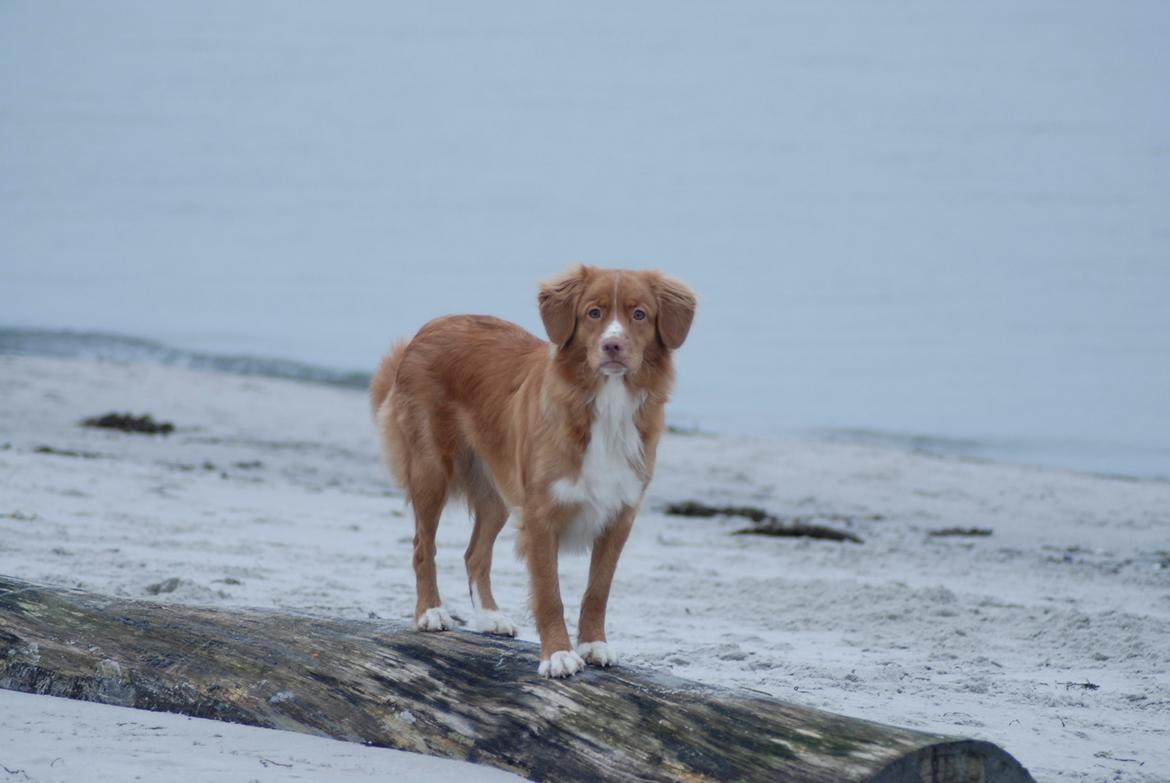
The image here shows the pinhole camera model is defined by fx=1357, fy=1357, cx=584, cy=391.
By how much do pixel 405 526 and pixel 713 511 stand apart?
3.01 m

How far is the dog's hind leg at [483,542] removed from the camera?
561 centimetres

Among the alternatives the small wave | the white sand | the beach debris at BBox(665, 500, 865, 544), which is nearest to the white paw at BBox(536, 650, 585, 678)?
the white sand

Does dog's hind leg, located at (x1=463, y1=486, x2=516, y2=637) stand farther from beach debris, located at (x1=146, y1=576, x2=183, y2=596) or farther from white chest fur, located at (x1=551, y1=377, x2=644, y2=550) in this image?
beach debris, located at (x1=146, y1=576, x2=183, y2=596)

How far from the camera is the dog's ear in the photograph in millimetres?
4707

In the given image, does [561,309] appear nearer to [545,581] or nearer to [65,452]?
[545,581]

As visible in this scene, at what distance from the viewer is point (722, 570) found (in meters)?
8.78

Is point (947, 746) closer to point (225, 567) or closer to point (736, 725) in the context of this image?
point (736, 725)

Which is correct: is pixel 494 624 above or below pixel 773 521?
above

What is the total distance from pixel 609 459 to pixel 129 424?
10403 millimetres

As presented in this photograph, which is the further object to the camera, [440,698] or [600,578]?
[600,578]

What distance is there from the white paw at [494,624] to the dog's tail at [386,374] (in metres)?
1.15

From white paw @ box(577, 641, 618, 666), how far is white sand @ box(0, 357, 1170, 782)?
0.78 metres

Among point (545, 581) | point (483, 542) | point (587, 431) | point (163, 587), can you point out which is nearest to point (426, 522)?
point (483, 542)

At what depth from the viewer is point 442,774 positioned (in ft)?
12.7
